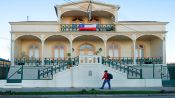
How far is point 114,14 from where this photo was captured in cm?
3781

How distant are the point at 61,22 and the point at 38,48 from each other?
13.1 feet

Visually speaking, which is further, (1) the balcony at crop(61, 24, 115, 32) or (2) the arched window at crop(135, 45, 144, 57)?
(2) the arched window at crop(135, 45, 144, 57)

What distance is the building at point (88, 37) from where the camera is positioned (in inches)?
1414

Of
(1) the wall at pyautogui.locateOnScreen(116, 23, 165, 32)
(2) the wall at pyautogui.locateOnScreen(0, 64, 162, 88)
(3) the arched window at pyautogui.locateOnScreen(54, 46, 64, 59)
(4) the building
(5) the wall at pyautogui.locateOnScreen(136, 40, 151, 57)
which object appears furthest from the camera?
(5) the wall at pyautogui.locateOnScreen(136, 40, 151, 57)

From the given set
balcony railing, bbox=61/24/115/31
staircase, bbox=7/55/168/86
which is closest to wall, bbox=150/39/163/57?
balcony railing, bbox=61/24/115/31

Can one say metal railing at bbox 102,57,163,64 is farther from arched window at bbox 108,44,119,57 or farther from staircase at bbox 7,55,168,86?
staircase at bbox 7,55,168,86

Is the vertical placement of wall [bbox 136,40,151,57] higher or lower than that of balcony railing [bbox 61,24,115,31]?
lower

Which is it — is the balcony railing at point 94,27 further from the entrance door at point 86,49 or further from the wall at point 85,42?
the entrance door at point 86,49

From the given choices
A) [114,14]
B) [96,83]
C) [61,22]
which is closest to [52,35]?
[61,22]

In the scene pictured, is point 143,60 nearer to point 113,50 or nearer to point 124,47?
point 124,47

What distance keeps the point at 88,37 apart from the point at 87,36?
581mm

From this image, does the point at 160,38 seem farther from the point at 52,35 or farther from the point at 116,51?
the point at 52,35

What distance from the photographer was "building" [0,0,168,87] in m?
35.9

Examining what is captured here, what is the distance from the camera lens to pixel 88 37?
1479 inches
